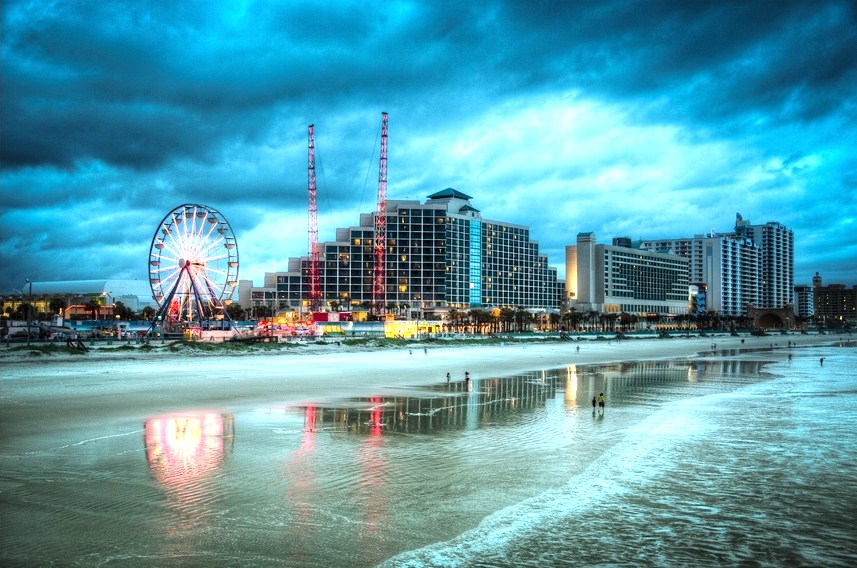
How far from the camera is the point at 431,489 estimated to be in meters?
15.5

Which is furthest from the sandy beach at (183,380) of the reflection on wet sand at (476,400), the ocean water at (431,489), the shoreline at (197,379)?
the reflection on wet sand at (476,400)

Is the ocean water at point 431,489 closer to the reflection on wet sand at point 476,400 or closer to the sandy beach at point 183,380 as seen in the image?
the reflection on wet sand at point 476,400

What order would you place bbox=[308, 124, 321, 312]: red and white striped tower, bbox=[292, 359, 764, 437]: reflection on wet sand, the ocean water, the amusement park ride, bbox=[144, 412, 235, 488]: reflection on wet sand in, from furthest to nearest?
bbox=[308, 124, 321, 312]: red and white striped tower
the amusement park ride
bbox=[292, 359, 764, 437]: reflection on wet sand
bbox=[144, 412, 235, 488]: reflection on wet sand
the ocean water

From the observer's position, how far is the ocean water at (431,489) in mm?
11688

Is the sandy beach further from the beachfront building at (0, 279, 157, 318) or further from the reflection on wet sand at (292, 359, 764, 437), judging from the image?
the beachfront building at (0, 279, 157, 318)

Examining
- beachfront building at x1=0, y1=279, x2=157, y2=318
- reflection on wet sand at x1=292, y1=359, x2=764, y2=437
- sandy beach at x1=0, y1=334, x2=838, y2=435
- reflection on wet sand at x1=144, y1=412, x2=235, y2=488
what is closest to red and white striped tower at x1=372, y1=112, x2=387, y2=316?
beachfront building at x1=0, y1=279, x2=157, y2=318

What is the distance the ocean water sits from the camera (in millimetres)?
11688

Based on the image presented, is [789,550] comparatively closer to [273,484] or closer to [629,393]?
[273,484]

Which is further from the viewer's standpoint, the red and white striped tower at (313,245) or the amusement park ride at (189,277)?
the red and white striped tower at (313,245)

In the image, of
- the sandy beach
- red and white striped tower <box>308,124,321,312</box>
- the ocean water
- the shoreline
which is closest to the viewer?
the ocean water

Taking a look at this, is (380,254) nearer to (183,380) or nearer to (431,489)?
(183,380)

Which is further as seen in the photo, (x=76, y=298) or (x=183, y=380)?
(x=76, y=298)

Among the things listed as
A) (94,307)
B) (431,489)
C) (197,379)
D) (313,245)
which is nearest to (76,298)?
(94,307)

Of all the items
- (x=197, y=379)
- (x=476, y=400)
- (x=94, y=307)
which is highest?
(x=94, y=307)
